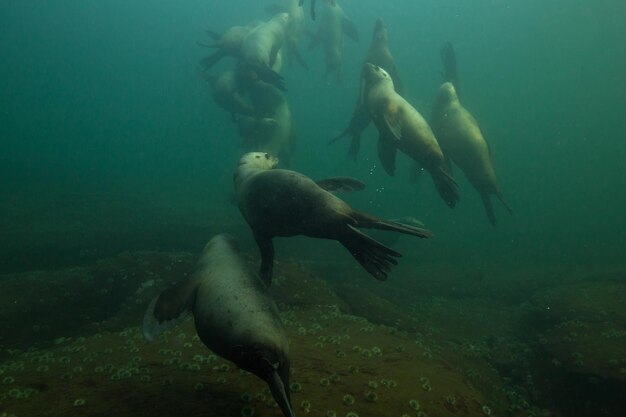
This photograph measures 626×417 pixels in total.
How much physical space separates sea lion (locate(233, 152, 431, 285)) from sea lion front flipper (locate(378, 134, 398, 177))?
11.2 ft

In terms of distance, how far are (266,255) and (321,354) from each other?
1.28m

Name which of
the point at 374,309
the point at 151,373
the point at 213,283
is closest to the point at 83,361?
the point at 151,373

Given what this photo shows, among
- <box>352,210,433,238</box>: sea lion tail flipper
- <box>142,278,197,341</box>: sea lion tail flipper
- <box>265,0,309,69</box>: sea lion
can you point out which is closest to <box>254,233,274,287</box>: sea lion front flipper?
<box>142,278,197,341</box>: sea lion tail flipper

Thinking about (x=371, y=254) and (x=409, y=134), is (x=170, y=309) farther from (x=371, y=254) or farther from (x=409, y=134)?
(x=409, y=134)

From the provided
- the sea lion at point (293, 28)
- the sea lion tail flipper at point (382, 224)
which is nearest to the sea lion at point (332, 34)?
the sea lion at point (293, 28)

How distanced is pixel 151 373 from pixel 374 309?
4.73 metres

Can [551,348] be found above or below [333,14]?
below

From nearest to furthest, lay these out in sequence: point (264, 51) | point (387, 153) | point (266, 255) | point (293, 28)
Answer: point (266, 255) → point (387, 153) → point (264, 51) → point (293, 28)

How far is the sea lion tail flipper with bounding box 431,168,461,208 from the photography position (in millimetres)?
5867

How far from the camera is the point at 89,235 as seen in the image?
43.6 feet

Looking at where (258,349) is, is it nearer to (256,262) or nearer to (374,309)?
(256,262)

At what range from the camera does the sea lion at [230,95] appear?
524 inches

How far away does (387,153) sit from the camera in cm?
718

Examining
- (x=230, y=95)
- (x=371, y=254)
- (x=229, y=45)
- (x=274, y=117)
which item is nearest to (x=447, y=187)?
(x=371, y=254)
